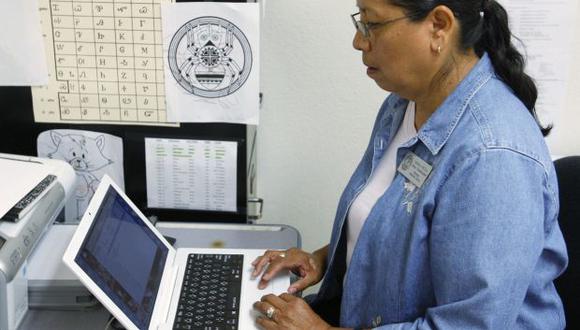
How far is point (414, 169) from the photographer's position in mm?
965

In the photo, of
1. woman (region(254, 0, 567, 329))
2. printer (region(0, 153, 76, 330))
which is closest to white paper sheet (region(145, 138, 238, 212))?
printer (region(0, 153, 76, 330))

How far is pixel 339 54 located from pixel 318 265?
0.54m

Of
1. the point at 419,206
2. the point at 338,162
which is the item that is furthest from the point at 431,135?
the point at 338,162

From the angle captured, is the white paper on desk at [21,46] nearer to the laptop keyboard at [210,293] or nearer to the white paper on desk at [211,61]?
the white paper on desk at [211,61]

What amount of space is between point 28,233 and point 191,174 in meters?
0.44

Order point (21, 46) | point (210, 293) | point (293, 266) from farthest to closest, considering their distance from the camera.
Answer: point (21, 46) < point (293, 266) < point (210, 293)

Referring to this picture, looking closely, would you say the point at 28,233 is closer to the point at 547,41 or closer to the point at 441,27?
the point at 441,27

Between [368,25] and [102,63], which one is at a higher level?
[368,25]

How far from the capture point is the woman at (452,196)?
32.5 inches

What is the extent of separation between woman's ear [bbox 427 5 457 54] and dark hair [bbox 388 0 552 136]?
0.06ft

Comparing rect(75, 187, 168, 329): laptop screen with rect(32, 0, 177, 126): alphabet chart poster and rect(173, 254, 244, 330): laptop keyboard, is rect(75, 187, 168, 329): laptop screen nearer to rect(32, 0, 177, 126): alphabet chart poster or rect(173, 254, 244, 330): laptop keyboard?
rect(173, 254, 244, 330): laptop keyboard

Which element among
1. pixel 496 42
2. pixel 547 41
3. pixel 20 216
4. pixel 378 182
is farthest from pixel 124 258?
pixel 547 41

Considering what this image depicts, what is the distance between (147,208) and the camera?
140 centimetres

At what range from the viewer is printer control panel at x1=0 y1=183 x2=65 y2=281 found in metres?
0.92
